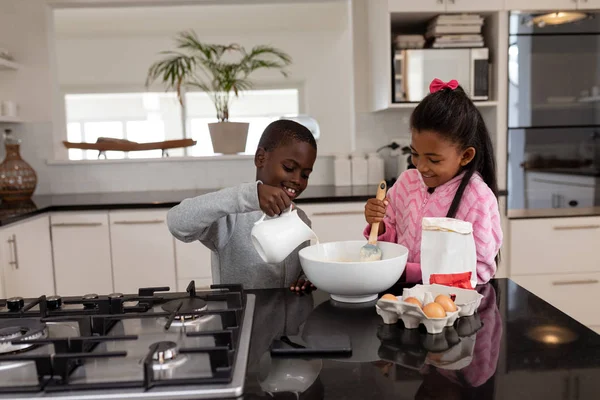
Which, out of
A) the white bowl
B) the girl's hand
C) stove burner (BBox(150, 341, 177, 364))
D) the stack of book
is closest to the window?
the stack of book

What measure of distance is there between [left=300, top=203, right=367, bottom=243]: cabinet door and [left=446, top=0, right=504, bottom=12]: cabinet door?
1.10 meters

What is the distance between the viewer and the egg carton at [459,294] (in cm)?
86

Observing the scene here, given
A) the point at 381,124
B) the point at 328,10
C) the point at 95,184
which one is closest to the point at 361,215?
the point at 381,124

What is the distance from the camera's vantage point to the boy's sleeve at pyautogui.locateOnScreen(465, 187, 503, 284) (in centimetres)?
111

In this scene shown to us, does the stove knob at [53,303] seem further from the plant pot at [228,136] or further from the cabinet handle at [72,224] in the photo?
the plant pot at [228,136]

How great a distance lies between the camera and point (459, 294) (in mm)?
896

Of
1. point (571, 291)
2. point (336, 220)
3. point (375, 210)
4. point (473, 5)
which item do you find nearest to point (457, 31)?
point (473, 5)

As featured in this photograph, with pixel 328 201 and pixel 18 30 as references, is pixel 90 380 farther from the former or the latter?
pixel 18 30

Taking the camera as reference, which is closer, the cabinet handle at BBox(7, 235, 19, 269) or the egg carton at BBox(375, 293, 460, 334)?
the egg carton at BBox(375, 293, 460, 334)

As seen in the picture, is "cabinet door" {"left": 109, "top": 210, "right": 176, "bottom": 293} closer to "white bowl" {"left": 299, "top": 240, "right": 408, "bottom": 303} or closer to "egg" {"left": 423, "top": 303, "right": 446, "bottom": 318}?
"white bowl" {"left": 299, "top": 240, "right": 408, "bottom": 303}

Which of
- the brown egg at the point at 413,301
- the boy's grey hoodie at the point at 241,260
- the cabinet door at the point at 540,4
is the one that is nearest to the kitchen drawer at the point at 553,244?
the cabinet door at the point at 540,4

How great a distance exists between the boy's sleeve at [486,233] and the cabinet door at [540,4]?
1.81m

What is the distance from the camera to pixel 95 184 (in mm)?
3148

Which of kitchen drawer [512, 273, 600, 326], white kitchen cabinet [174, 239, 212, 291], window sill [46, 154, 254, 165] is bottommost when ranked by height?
kitchen drawer [512, 273, 600, 326]
